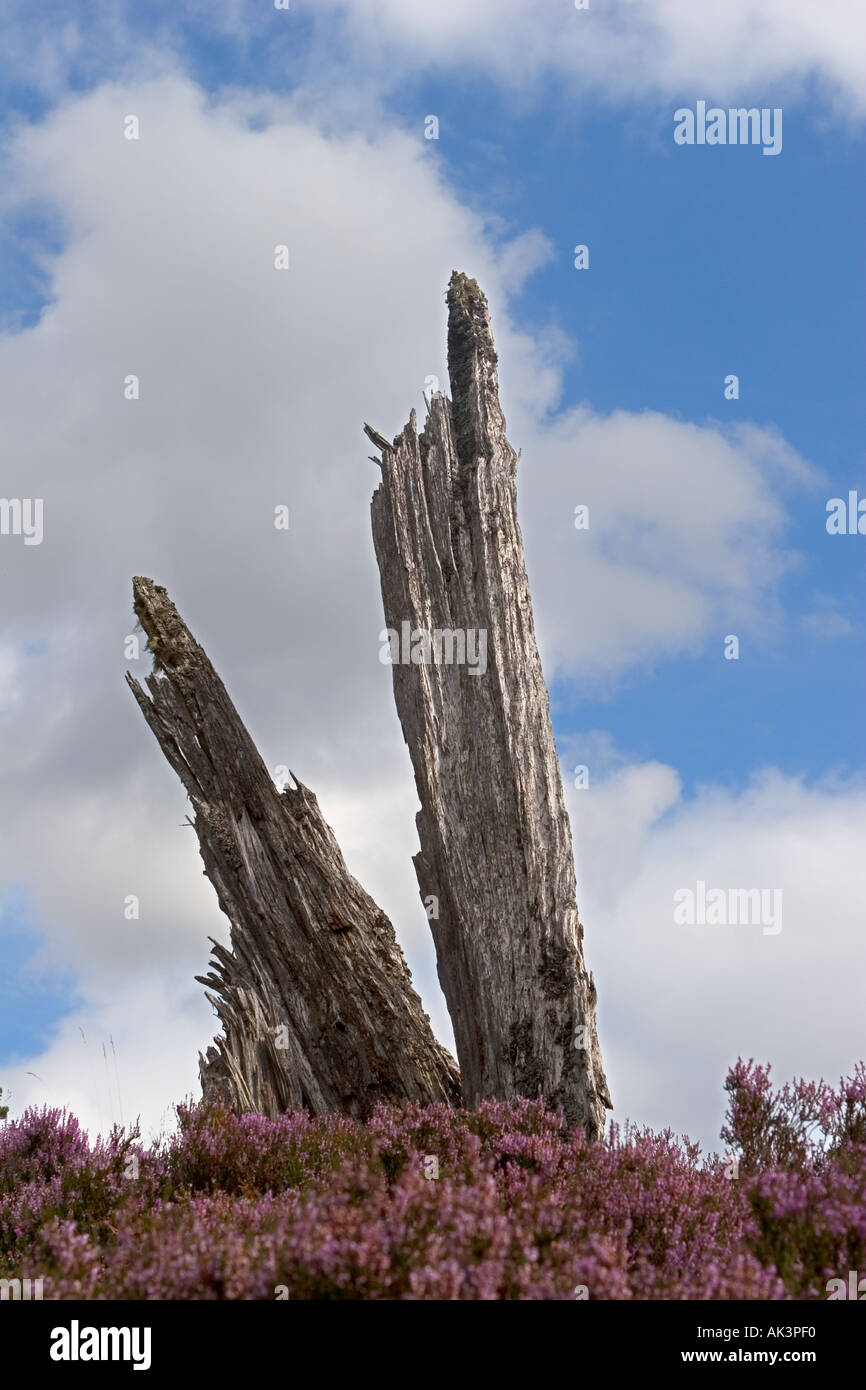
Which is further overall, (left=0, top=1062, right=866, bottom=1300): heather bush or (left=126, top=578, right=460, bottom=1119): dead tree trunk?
(left=126, top=578, right=460, bottom=1119): dead tree trunk

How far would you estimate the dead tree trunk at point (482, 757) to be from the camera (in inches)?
369

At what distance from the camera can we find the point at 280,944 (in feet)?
34.9

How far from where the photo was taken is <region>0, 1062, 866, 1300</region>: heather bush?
3889 mm

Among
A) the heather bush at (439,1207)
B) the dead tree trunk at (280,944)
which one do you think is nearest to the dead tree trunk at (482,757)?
the dead tree trunk at (280,944)

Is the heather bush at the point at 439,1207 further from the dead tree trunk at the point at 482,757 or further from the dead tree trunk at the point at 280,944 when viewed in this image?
the dead tree trunk at the point at 280,944

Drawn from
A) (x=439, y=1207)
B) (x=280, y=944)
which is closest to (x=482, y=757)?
(x=280, y=944)

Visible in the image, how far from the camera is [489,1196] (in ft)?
14.0

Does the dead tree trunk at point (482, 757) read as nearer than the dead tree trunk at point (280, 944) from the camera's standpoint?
Yes

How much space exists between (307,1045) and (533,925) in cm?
283

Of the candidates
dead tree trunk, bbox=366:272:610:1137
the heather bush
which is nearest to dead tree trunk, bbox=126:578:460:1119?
dead tree trunk, bbox=366:272:610:1137

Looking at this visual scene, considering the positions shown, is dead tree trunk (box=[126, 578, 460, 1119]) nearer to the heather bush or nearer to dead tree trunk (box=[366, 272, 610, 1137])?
dead tree trunk (box=[366, 272, 610, 1137])

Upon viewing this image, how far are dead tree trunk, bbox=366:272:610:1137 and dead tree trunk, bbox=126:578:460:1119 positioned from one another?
71 centimetres

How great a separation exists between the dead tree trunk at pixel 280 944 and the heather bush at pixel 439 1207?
4.77ft

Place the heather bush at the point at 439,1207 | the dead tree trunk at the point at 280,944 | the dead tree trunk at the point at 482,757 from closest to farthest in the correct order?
the heather bush at the point at 439,1207
the dead tree trunk at the point at 482,757
the dead tree trunk at the point at 280,944
